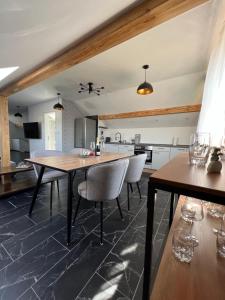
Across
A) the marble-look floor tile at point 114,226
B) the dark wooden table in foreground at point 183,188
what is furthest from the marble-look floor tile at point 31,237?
the dark wooden table in foreground at point 183,188

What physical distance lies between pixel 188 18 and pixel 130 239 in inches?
104

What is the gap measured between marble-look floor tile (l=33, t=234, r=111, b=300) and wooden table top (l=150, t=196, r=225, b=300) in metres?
0.80

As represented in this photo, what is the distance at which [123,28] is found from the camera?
1.52m

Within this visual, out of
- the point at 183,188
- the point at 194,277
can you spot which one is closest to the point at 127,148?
the point at 194,277

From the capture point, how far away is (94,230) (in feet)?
5.87

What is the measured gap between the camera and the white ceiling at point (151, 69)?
1736 mm

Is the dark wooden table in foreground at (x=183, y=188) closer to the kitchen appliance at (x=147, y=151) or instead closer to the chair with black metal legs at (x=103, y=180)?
the chair with black metal legs at (x=103, y=180)

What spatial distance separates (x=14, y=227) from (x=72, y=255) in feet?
3.09

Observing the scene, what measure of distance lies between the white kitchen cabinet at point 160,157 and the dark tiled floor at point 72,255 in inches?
106

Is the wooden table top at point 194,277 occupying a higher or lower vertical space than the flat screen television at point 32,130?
lower

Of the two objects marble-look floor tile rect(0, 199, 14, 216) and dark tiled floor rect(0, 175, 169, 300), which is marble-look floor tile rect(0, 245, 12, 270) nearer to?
dark tiled floor rect(0, 175, 169, 300)

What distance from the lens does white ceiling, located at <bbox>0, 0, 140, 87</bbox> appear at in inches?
50.4

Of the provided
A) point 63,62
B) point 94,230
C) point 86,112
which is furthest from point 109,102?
point 94,230

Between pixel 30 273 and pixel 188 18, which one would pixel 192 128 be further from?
pixel 30 273
